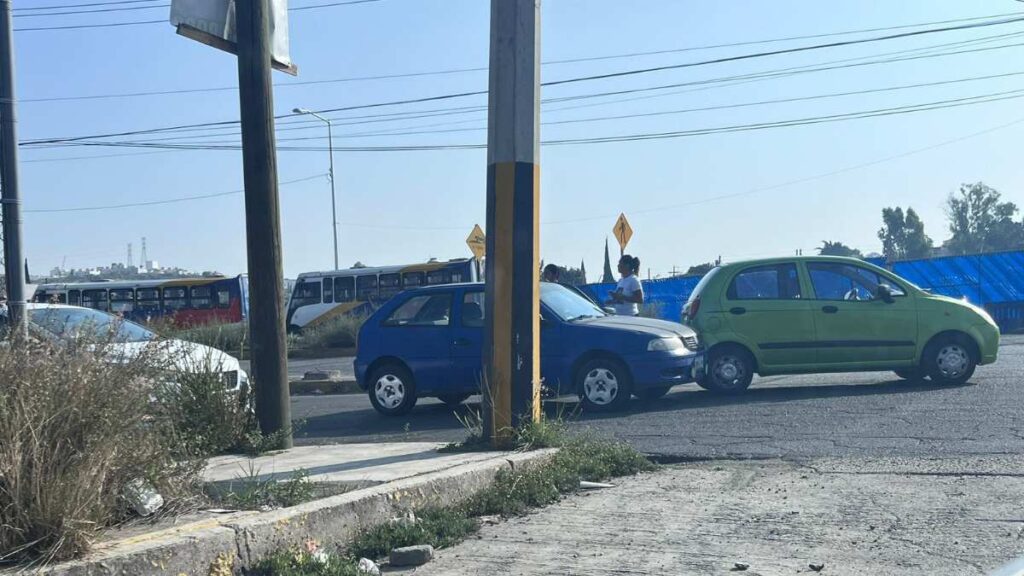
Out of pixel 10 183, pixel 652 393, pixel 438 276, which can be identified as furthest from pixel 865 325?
pixel 438 276

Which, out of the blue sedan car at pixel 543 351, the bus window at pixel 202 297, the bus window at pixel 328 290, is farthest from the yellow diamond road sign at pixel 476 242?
the bus window at pixel 202 297

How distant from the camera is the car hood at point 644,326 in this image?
11.4 m

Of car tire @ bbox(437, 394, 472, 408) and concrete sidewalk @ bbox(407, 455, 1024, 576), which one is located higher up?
concrete sidewalk @ bbox(407, 455, 1024, 576)

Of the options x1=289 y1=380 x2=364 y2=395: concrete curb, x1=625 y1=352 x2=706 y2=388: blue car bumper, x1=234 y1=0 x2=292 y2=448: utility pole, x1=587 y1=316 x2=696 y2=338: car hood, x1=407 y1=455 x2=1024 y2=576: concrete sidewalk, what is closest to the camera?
x1=407 y1=455 x2=1024 y2=576: concrete sidewalk

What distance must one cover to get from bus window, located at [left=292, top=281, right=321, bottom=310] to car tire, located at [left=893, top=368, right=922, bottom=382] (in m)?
30.4

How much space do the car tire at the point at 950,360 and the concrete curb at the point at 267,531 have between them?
24.1 feet

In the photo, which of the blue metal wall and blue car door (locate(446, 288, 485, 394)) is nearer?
blue car door (locate(446, 288, 485, 394))

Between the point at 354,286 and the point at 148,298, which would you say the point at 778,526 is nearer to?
the point at 354,286

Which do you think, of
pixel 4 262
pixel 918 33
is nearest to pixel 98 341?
pixel 4 262

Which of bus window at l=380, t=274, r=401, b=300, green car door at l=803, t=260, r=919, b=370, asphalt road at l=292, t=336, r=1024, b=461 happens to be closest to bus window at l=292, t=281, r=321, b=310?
bus window at l=380, t=274, r=401, b=300

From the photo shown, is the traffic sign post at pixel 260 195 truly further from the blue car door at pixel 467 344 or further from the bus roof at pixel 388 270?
the bus roof at pixel 388 270

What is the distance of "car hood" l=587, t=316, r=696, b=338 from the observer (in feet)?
37.2

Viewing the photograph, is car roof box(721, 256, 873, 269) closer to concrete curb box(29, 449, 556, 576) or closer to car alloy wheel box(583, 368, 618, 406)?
car alloy wheel box(583, 368, 618, 406)

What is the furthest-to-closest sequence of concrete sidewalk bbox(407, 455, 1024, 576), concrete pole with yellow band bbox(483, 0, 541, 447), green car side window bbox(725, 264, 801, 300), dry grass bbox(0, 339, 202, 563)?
1. green car side window bbox(725, 264, 801, 300)
2. concrete pole with yellow band bbox(483, 0, 541, 447)
3. concrete sidewalk bbox(407, 455, 1024, 576)
4. dry grass bbox(0, 339, 202, 563)
